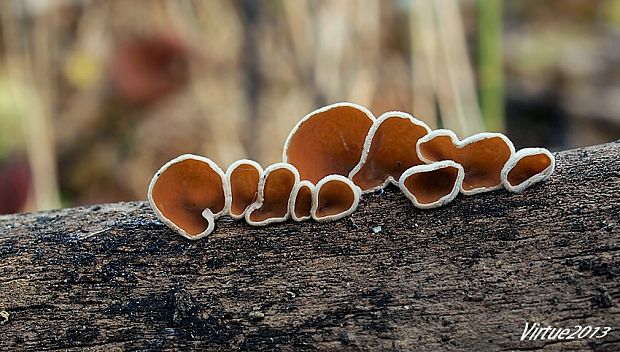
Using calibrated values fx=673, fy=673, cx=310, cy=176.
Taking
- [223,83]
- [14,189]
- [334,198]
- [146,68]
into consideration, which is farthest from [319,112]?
[146,68]

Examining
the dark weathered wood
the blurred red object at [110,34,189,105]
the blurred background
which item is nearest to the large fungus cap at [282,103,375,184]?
the dark weathered wood

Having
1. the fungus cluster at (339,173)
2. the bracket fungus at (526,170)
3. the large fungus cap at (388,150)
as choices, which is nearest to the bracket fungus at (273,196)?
the fungus cluster at (339,173)

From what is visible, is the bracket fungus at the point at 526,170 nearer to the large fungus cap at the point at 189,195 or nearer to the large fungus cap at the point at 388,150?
the large fungus cap at the point at 388,150

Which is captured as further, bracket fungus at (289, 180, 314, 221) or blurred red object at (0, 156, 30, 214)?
blurred red object at (0, 156, 30, 214)

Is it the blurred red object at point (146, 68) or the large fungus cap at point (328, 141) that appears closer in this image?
the large fungus cap at point (328, 141)

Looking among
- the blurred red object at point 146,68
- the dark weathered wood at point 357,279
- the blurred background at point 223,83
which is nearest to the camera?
the dark weathered wood at point 357,279

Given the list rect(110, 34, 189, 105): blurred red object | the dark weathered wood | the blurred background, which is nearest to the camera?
the dark weathered wood

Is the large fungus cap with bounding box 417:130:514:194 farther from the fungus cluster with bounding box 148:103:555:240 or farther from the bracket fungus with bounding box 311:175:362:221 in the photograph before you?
the bracket fungus with bounding box 311:175:362:221
